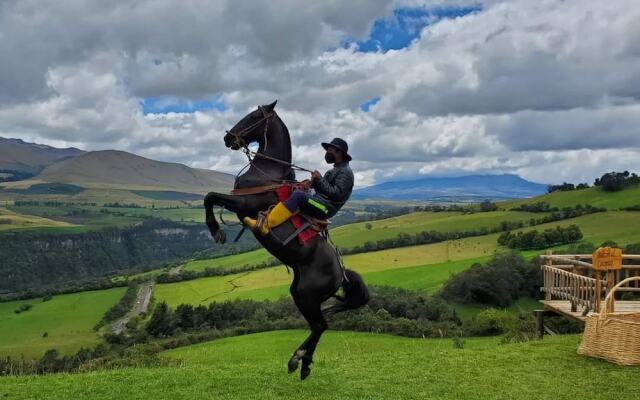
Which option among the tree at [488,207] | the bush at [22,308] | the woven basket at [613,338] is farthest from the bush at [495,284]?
the bush at [22,308]

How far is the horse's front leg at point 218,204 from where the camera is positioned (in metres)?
5.85

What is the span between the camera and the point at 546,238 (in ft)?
156

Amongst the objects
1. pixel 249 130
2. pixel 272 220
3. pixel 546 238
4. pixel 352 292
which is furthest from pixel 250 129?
pixel 546 238

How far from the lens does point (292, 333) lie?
32.2m

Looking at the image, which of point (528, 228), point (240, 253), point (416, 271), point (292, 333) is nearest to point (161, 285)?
point (240, 253)

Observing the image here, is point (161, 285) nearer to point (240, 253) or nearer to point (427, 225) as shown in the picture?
point (240, 253)

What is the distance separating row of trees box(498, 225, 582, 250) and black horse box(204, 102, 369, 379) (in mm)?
45141

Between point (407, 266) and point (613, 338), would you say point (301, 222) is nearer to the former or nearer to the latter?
point (613, 338)

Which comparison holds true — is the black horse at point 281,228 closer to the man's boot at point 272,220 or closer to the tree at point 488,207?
the man's boot at point 272,220

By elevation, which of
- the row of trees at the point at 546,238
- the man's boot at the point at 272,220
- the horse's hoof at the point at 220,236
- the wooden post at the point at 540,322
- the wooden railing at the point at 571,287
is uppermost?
the man's boot at the point at 272,220

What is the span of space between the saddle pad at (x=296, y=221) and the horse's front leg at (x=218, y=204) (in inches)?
16.6

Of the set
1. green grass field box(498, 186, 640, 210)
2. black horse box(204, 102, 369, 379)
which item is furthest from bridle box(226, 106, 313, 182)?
green grass field box(498, 186, 640, 210)

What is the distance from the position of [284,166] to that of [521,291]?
36.2 meters

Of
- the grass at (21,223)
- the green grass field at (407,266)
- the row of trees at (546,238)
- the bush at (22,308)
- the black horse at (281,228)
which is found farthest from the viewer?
the grass at (21,223)
